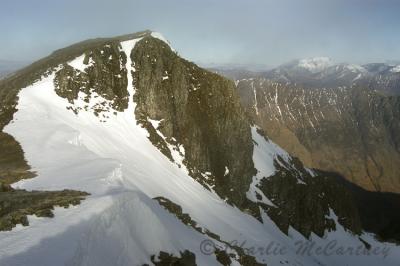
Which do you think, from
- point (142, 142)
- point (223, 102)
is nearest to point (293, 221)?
point (223, 102)

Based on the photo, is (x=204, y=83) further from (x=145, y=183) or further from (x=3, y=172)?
(x=3, y=172)

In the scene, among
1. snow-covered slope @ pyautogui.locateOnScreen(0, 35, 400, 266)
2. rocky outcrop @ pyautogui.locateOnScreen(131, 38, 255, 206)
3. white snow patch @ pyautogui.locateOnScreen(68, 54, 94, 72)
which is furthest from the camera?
rocky outcrop @ pyautogui.locateOnScreen(131, 38, 255, 206)

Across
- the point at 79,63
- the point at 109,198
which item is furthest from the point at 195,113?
the point at 109,198

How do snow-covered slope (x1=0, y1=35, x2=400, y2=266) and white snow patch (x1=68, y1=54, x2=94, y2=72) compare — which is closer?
snow-covered slope (x1=0, y1=35, x2=400, y2=266)

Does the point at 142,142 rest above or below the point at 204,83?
below

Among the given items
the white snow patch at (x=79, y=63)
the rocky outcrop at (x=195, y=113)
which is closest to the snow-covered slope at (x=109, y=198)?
the rocky outcrop at (x=195, y=113)

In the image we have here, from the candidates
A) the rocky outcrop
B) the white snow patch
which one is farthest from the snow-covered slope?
the white snow patch

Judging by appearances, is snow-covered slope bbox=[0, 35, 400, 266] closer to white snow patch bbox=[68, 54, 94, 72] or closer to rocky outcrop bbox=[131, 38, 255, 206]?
rocky outcrop bbox=[131, 38, 255, 206]

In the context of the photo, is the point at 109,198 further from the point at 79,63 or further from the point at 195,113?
the point at 195,113

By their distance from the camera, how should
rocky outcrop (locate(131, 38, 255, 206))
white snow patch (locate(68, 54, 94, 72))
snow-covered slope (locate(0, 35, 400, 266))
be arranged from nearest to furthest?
snow-covered slope (locate(0, 35, 400, 266)), white snow patch (locate(68, 54, 94, 72)), rocky outcrop (locate(131, 38, 255, 206))
